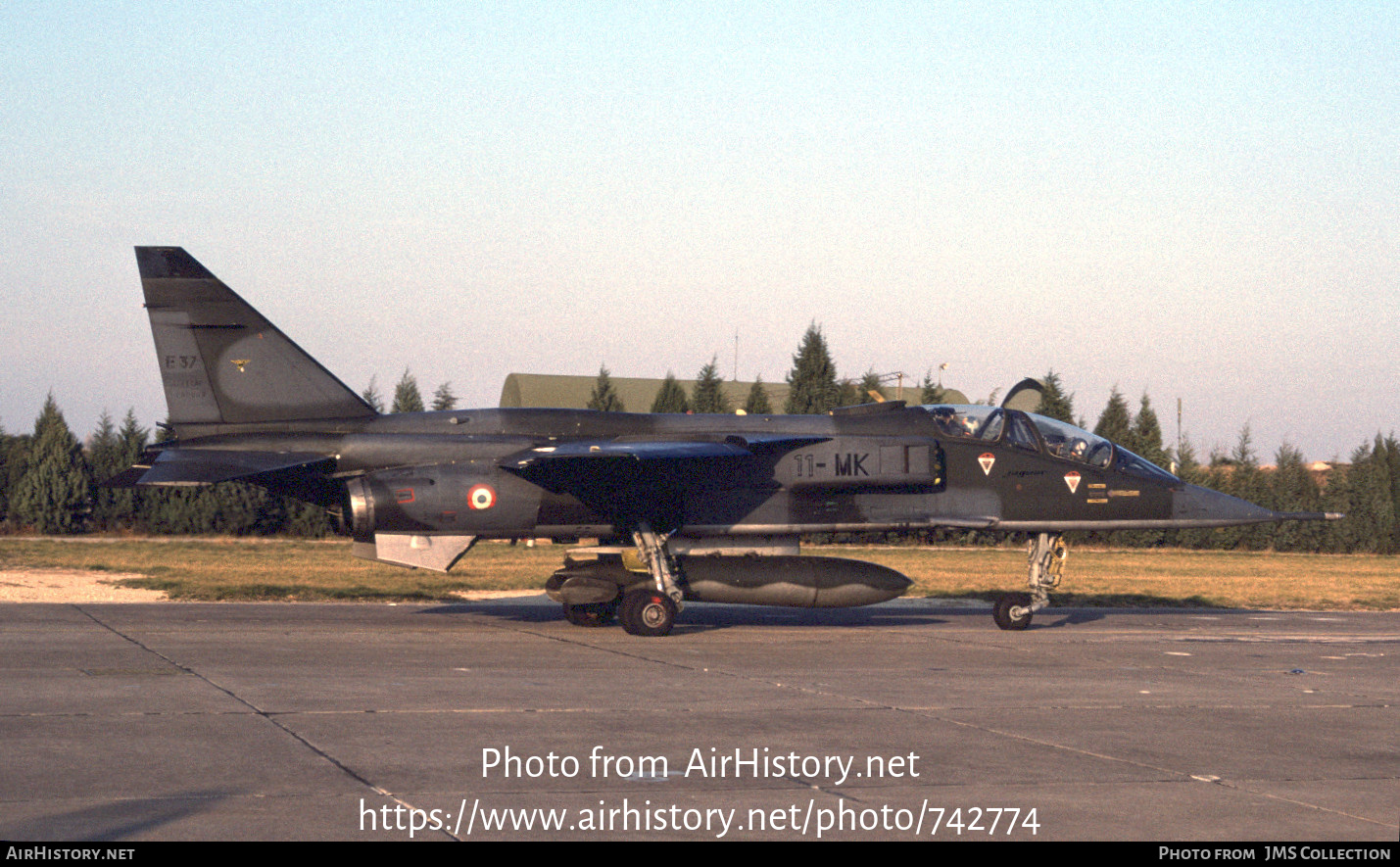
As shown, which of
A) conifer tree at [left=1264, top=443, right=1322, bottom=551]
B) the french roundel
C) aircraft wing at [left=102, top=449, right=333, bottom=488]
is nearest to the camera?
aircraft wing at [left=102, top=449, right=333, bottom=488]

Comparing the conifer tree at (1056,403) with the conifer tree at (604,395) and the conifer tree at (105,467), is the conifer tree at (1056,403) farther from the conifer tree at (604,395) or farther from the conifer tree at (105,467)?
the conifer tree at (105,467)

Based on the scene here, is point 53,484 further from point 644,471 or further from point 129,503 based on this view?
point 644,471

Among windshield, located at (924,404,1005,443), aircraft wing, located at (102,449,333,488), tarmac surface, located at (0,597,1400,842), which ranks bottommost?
tarmac surface, located at (0,597,1400,842)

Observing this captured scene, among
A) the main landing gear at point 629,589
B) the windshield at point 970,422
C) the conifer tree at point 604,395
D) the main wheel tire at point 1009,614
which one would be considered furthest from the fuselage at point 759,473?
the conifer tree at point 604,395

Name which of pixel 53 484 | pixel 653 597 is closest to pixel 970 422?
pixel 653 597

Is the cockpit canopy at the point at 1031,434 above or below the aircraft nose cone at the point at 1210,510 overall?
above

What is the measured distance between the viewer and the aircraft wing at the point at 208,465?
16.1 metres

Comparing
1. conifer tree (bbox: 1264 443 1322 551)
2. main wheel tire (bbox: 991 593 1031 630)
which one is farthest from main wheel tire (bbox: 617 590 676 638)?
conifer tree (bbox: 1264 443 1322 551)

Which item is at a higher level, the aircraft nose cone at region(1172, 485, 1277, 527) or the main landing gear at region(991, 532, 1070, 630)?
the aircraft nose cone at region(1172, 485, 1277, 527)

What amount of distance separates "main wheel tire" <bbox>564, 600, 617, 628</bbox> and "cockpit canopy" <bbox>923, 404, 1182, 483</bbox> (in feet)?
18.5

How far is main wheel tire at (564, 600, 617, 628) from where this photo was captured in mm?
18125

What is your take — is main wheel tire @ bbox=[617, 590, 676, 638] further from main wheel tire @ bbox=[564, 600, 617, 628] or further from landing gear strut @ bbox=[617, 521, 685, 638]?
main wheel tire @ bbox=[564, 600, 617, 628]

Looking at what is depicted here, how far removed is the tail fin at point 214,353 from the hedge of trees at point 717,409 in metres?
23.5

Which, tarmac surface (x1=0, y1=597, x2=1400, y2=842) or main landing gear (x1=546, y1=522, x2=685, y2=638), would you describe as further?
main landing gear (x1=546, y1=522, x2=685, y2=638)
